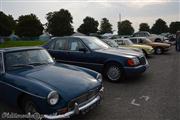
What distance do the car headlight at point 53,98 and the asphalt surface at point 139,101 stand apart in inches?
28.9

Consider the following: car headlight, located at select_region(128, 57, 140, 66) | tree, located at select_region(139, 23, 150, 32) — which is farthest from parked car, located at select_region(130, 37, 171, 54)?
tree, located at select_region(139, 23, 150, 32)

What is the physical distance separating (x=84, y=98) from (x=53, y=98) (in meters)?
0.64

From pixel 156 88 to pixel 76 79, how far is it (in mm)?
3145

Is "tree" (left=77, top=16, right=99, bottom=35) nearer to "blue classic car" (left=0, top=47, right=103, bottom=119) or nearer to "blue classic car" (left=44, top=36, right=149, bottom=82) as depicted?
"blue classic car" (left=44, top=36, right=149, bottom=82)

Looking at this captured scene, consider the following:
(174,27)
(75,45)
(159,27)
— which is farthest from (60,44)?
(174,27)

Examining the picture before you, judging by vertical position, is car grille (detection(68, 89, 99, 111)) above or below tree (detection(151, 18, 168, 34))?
below

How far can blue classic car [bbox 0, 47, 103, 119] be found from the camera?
3479 millimetres

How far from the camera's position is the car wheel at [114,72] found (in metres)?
6.78

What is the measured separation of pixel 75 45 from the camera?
7.55m

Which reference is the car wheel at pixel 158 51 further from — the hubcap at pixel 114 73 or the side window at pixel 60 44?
the side window at pixel 60 44

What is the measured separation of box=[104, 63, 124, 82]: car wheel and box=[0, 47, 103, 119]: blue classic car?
7.10 feet

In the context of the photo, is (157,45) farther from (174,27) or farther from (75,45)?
(174,27)

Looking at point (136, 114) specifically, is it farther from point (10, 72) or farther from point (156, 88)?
point (10, 72)

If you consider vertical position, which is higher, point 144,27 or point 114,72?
point 144,27
